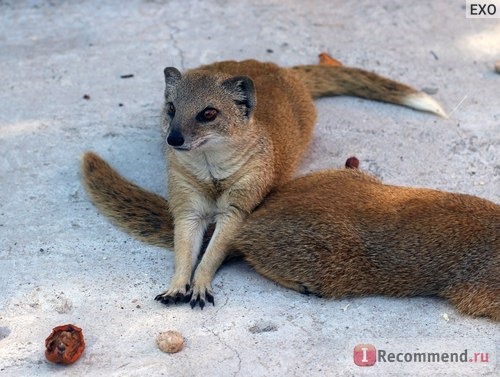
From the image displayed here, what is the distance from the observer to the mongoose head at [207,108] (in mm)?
3785

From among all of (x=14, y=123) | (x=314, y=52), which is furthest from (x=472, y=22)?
(x=14, y=123)

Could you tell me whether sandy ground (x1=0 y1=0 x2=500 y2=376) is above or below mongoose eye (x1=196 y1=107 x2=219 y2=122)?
below

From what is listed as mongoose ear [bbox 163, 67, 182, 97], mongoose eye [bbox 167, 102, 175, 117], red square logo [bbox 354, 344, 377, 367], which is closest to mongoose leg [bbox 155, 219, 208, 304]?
mongoose eye [bbox 167, 102, 175, 117]

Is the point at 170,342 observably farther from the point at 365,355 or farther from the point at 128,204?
the point at 128,204

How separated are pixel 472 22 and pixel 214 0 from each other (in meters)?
1.84

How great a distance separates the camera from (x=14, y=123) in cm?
495

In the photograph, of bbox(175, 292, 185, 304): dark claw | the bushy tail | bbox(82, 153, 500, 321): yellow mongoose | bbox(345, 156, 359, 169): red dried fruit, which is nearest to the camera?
bbox(82, 153, 500, 321): yellow mongoose

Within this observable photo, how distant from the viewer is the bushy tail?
4.04 meters

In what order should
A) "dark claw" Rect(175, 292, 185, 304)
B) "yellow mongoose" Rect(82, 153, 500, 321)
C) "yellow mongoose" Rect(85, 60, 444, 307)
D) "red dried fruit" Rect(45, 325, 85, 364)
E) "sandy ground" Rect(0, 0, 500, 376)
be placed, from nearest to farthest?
"red dried fruit" Rect(45, 325, 85, 364), "sandy ground" Rect(0, 0, 500, 376), "yellow mongoose" Rect(82, 153, 500, 321), "dark claw" Rect(175, 292, 185, 304), "yellow mongoose" Rect(85, 60, 444, 307)

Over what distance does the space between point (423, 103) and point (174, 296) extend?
216cm

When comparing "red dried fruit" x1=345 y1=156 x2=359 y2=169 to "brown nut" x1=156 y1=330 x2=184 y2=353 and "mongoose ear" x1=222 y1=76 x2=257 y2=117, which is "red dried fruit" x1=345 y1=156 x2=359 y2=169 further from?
"brown nut" x1=156 y1=330 x2=184 y2=353

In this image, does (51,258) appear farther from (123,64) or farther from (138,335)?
(123,64)

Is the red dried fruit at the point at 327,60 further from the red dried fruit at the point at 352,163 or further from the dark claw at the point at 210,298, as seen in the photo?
the dark claw at the point at 210,298

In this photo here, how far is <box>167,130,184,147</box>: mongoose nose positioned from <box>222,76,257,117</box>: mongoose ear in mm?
406
